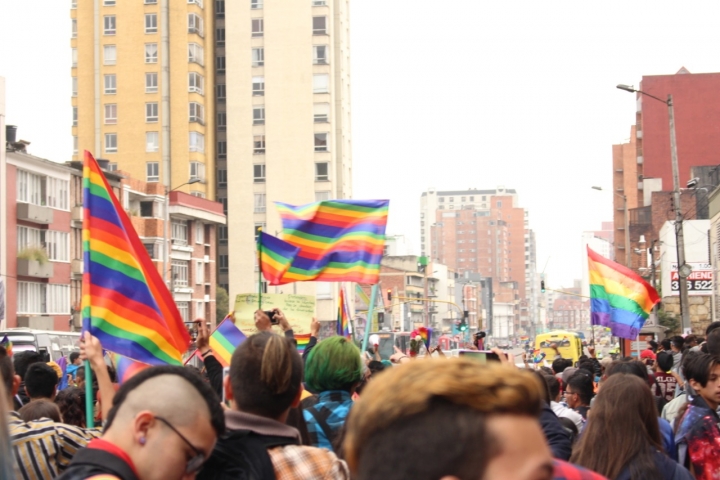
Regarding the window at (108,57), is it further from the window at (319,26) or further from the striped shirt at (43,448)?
the striped shirt at (43,448)

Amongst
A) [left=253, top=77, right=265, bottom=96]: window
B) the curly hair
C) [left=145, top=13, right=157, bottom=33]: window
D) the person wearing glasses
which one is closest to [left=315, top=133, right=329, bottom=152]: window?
[left=253, top=77, right=265, bottom=96]: window

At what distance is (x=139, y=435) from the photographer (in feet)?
10.9

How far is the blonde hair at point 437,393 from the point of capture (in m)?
1.97

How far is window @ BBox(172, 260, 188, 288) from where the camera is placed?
2862 inches

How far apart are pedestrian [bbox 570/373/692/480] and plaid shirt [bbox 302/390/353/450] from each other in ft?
3.96

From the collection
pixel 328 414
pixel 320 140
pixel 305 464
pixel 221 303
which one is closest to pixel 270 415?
pixel 305 464

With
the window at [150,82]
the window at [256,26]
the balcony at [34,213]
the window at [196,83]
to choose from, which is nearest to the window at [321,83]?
the window at [256,26]

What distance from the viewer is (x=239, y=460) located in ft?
12.8

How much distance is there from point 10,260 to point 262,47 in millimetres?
35860

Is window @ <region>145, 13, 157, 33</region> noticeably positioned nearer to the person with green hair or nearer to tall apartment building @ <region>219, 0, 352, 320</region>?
tall apartment building @ <region>219, 0, 352, 320</region>

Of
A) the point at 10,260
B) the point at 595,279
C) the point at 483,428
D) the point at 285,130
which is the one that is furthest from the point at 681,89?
the point at 483,428

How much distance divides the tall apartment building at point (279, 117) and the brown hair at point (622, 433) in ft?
252

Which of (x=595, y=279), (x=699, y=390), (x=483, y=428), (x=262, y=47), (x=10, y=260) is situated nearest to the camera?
(x=483, y=428)

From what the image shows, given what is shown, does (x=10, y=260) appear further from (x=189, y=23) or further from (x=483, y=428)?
(x=483, y=428)
